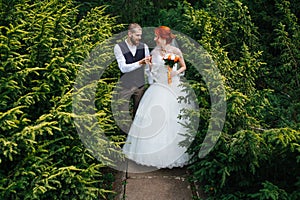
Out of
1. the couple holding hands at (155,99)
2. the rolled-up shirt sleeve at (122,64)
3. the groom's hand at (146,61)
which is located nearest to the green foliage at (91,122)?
the rolled-up shirt sleeve at (122,64)

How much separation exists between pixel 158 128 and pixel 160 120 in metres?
0.11

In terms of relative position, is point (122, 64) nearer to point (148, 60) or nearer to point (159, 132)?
point (148, 60)

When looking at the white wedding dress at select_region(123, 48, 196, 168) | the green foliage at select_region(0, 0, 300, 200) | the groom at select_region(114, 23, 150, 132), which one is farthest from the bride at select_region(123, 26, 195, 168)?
the green foliage at select_region(0, 0, 300, 200)

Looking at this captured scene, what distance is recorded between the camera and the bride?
5.57 m

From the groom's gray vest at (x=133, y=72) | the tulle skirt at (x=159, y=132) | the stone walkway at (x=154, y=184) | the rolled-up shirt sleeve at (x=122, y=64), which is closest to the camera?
the stone walkway at (x=154, y=184)

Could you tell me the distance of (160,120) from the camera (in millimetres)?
5699

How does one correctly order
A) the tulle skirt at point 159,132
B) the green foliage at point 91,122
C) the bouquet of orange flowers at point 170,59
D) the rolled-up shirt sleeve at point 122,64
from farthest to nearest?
1. the rolled-up shirt sleeve at point 122,64
2. the bouquet of orange flowers at point 170,59
3. the tulle skirt at point 159,132
4. the green foliage at point 91,122

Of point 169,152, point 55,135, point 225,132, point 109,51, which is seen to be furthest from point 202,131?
point 109,51

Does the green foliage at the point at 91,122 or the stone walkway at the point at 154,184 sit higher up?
the green foliage at the point at 91,122

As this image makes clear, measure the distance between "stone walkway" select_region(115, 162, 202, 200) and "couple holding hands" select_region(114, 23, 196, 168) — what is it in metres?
0.10

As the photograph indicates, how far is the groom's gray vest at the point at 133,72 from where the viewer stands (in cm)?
603

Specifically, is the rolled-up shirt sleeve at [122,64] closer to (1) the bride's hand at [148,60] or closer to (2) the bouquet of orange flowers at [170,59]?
(1) the bride's hand at [148,60]

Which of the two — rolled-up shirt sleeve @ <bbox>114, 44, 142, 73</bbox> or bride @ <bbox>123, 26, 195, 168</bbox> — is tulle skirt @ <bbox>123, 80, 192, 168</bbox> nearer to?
bride @ <bbox>123, 26, 195, 168</bbox>

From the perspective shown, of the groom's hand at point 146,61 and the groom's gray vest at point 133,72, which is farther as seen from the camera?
the groom's gray vest at point 133,72
